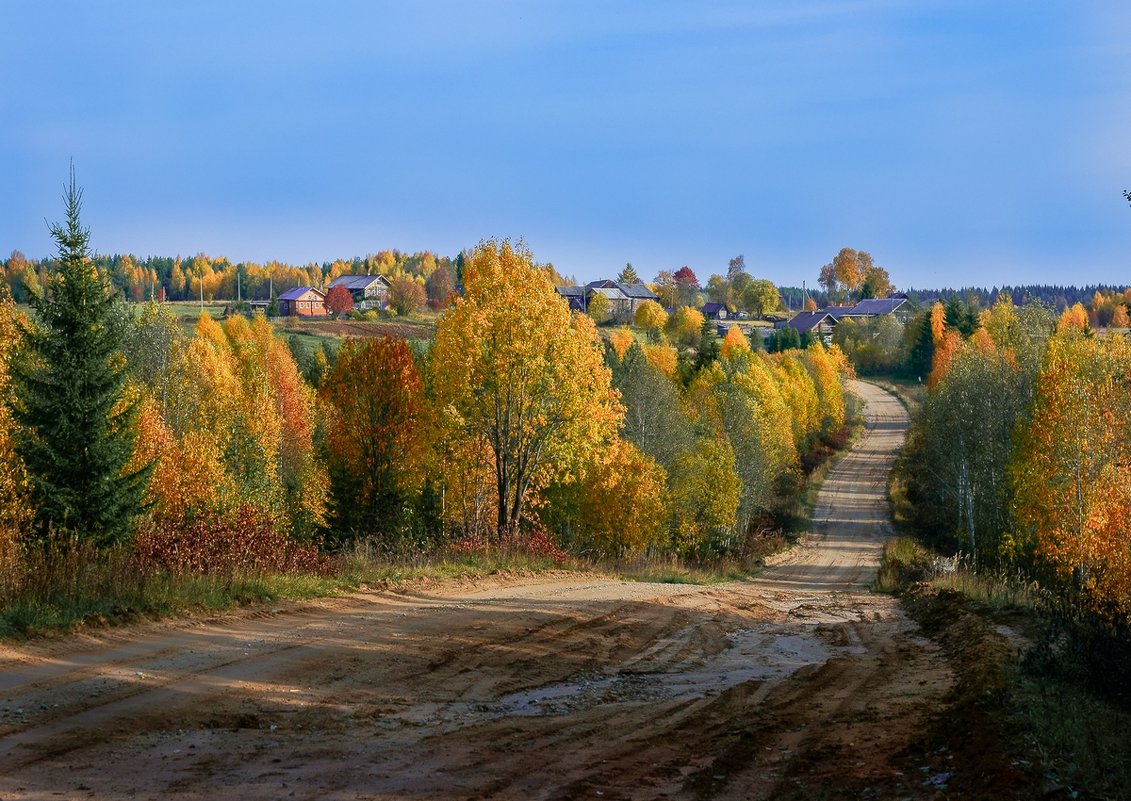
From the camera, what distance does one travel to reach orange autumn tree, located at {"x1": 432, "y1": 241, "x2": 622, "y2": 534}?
105ft

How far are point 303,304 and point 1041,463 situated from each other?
138 meters

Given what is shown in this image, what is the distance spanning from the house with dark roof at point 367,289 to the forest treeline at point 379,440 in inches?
3607

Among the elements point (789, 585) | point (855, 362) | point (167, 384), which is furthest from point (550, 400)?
point (855, 362)

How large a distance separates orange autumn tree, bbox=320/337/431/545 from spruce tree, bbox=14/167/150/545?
13.8m

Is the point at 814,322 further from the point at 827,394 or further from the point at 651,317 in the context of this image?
the point at 827,394

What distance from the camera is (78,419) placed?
25.8m

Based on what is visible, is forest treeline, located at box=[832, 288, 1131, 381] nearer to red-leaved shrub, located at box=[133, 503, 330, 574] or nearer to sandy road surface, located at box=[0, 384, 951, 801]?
red-leaved shrub, located at box=[133, 503, 330, 574]

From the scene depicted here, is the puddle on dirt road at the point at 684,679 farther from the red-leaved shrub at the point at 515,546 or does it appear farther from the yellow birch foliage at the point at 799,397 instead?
the yellow birch foliage at the point at 799,397

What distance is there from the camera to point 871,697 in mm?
13031

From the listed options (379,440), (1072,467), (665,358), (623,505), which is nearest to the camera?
(1072,467)

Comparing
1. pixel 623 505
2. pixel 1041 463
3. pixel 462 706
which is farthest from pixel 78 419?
pixel 1041 463

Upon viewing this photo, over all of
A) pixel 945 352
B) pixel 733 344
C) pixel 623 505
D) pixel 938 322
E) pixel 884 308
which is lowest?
pixel 623 505

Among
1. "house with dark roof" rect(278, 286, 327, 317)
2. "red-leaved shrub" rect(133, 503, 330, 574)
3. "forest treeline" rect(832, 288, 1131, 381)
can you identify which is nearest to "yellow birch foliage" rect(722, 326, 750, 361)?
"forest treeline" rect(832, 288, 1131, 381)

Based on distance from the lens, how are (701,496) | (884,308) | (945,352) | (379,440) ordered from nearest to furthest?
(379,440) < (701,496) < (945,352) < (884,308)
